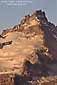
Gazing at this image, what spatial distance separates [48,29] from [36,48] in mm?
7567

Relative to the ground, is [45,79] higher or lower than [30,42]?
lower

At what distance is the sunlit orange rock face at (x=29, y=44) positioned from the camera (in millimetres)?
42550

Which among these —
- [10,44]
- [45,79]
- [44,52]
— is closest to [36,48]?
[44,52]

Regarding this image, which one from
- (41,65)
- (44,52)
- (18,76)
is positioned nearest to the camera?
(18,76)

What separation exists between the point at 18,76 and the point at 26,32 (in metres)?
15.9

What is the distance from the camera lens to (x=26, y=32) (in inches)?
2071

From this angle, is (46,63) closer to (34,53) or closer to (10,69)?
(34,53)

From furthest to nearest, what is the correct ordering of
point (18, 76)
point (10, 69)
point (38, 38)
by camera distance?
point (38, 38) → point (10, 69) → point (18, 76)

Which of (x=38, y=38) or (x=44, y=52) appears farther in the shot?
(x=38, y=38)

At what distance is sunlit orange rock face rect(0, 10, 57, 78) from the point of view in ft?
140

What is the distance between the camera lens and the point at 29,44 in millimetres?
48219

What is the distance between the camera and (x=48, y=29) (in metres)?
53.2

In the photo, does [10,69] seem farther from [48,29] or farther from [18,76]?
[48,29]

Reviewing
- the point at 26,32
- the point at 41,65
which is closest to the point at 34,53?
the point at 41,65
